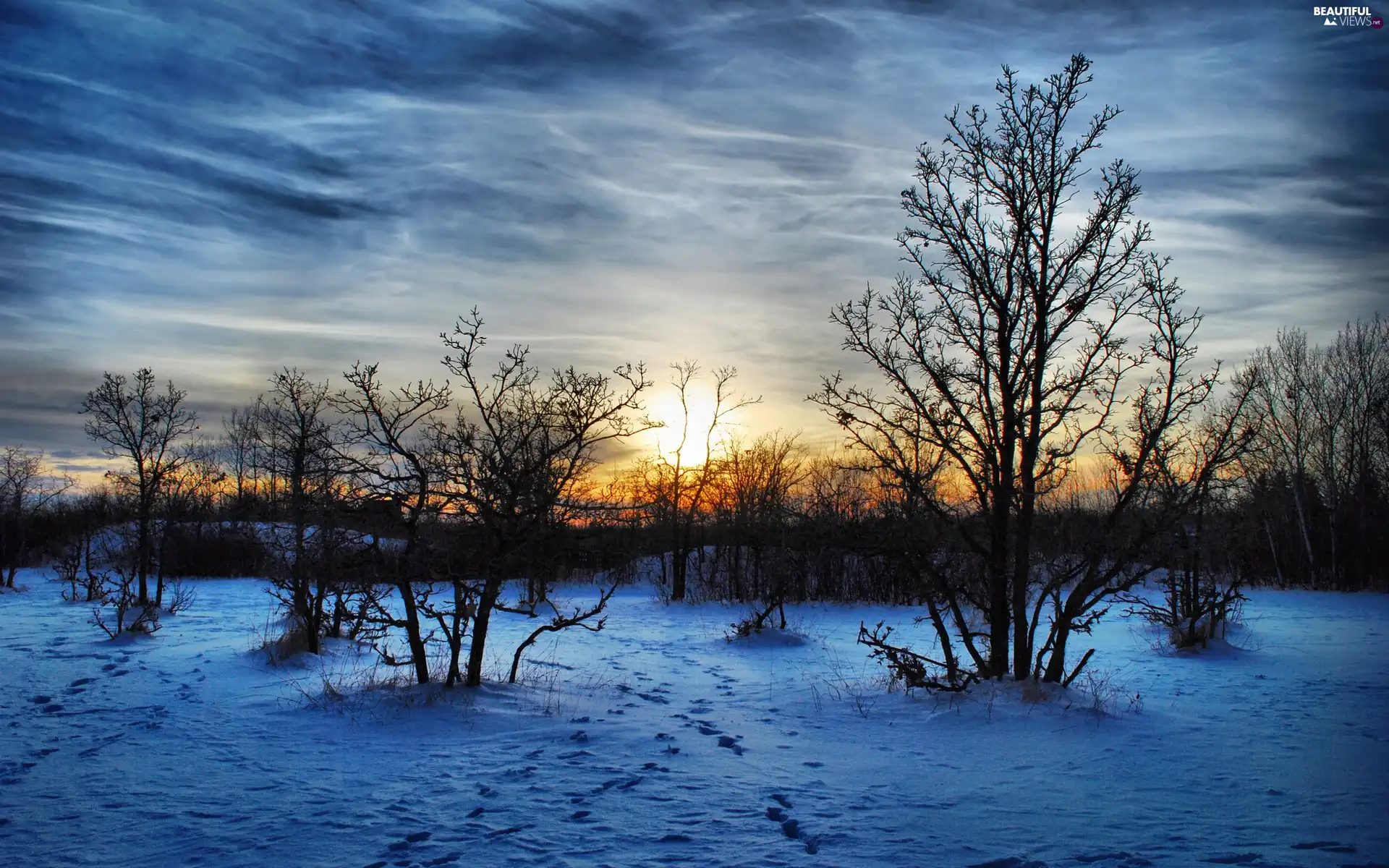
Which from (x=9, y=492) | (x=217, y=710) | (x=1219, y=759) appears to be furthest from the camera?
(x=9, y=492)

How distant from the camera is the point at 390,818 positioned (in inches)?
215

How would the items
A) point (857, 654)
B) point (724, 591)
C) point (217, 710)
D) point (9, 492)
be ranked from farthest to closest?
point (9, 492) → point (724, 591) → point (857, 654) → point (217, 710)

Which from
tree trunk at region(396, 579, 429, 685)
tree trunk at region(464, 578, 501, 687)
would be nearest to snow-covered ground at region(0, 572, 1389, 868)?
tree trunk at region(464, 578, 501, 687)

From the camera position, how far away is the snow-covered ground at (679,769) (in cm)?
497

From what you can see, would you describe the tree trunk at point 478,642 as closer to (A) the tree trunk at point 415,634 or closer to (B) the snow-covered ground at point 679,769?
(B) the snow-covered ground at point 679,769

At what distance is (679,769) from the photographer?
6.74m

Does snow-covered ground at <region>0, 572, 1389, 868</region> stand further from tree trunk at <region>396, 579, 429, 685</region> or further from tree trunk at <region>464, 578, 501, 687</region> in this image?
tree trunk at <region>396, 579, 429, 685</region>

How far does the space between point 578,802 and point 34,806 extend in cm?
379

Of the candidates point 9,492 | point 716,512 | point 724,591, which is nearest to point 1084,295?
point 724,591

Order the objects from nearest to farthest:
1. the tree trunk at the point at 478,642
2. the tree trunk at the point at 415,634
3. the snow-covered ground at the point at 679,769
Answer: the snow-covered ground at the point at 679,769 < the tree trunk at the point at 415,634 < the tree trunk at the point at 478,642

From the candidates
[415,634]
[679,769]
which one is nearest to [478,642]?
[415,634]

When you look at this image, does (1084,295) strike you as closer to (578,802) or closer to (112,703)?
(578,802)

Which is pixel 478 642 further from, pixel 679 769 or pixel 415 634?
pixel 679 769

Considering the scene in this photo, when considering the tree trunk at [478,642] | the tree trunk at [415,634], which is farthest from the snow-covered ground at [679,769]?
the tree trunk at [415,634]
